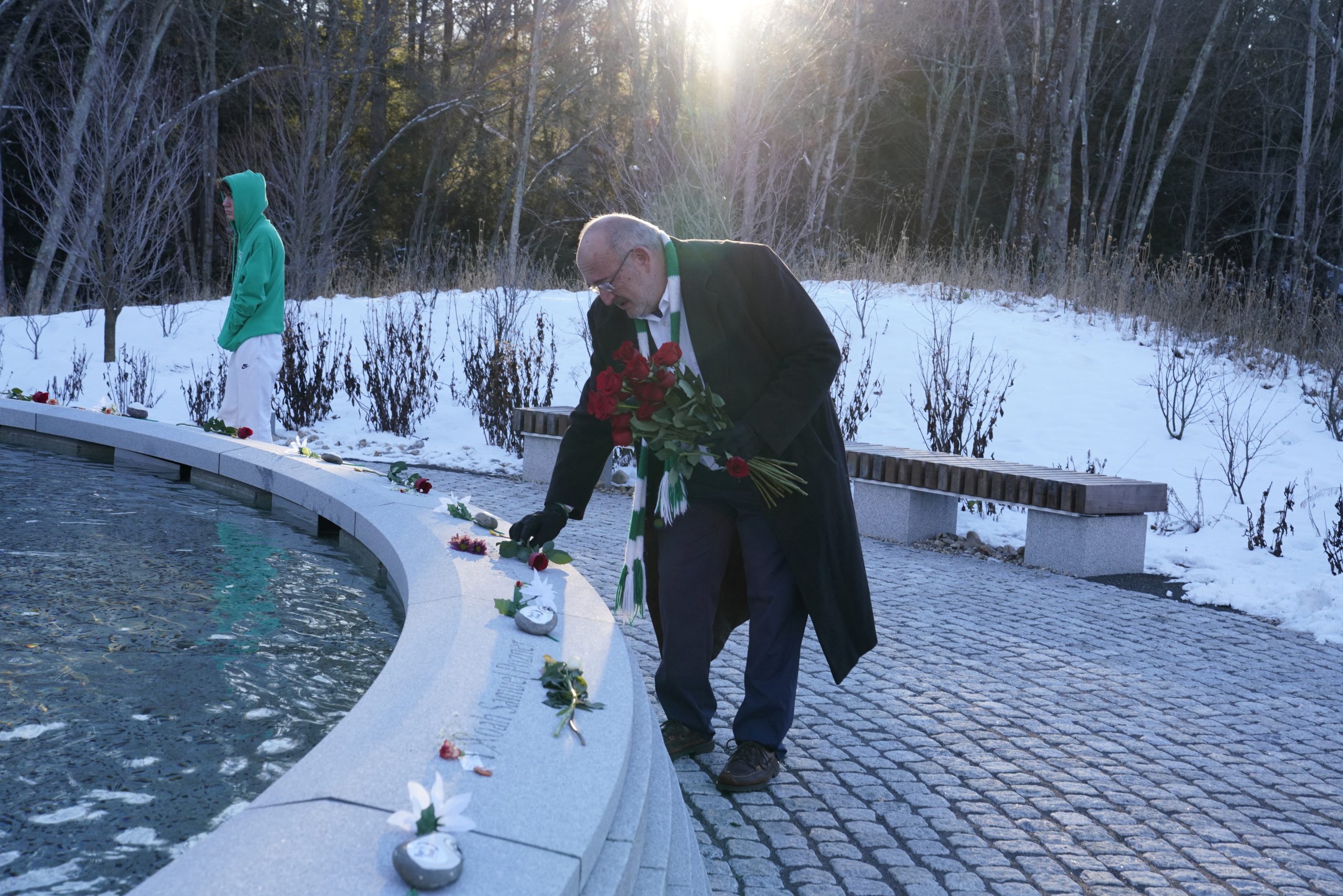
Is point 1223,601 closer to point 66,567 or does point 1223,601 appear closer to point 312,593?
point 312,593

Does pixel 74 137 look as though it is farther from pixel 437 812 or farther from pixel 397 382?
pixel 437 812

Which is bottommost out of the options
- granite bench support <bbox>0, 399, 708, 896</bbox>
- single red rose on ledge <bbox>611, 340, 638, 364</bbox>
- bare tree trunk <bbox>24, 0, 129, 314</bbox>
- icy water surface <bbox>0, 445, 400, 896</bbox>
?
icy water surface <bbox>0, 445, 400, 896</bbox>

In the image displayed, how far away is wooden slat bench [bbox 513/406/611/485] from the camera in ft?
29.8

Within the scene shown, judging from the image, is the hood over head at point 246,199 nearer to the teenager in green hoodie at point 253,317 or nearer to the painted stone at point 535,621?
the teenager in green hoodie at point 253,317

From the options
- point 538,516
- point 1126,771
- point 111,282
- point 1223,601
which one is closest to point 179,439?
point 538,516

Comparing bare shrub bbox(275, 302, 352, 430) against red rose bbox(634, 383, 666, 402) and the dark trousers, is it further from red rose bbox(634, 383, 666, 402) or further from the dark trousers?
red rose bbox(634, 383, 666, 402)

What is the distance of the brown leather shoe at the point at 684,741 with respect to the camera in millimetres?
3602

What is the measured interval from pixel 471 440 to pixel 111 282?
19.2ft

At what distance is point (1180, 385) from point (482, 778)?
10.7 metres

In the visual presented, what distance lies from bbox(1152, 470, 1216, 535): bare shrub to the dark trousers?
17.0ft

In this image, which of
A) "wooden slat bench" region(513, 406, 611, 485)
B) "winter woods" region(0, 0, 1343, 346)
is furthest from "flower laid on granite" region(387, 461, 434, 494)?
"winter woods" region(0, 0, 1343, 346)

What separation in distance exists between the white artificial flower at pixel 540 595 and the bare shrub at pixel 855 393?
6316 mm

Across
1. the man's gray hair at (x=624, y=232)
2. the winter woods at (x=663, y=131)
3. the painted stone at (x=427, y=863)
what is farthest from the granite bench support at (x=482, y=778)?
the winter woods at (x=663, y=131)

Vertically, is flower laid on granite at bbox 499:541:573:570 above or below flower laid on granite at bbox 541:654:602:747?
above
